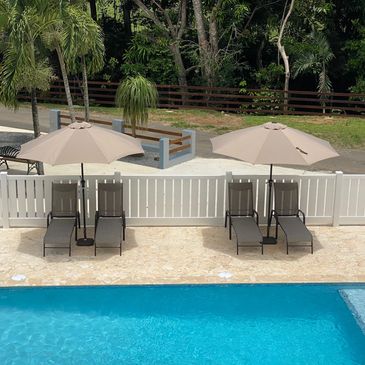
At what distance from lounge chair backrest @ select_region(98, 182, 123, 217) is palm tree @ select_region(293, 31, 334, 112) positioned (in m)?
21.2

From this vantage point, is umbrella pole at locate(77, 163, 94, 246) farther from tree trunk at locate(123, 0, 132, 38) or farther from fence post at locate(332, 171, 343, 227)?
tree trunk at locate(123, 0, 132, 38)

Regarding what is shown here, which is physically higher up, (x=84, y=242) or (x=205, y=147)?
(x=205, y=147)

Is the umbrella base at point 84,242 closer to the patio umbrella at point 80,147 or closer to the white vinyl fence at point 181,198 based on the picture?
the patio umbrella at point 80,147

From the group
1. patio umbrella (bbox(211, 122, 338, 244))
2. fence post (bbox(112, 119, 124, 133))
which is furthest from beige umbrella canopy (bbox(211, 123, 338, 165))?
fence post (bbox(112, 119, 124, 133))

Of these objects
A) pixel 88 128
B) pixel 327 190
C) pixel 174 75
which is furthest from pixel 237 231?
pixel 174 75

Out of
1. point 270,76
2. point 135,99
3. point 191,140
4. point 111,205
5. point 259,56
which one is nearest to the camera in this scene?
point 111,205

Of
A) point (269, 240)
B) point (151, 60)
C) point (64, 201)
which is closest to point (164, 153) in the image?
point (64, 201)

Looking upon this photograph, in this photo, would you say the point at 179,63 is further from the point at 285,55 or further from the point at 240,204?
the point at 240,204

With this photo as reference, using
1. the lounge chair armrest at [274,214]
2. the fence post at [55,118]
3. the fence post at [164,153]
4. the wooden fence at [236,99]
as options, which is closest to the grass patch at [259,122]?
the wooden fence at [236,99]

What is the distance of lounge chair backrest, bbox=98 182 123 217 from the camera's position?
1134 centimetres

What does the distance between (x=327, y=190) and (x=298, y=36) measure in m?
22.8

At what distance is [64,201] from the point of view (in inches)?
444

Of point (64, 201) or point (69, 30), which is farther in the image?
point (69, 30)

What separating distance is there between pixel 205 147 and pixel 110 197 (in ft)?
31.7
